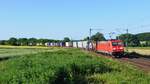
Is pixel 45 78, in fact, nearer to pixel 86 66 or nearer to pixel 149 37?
pixel 86 66

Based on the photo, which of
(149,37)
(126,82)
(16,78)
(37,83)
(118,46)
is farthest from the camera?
(149,37)

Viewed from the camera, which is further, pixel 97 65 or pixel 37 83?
pixel 97 65

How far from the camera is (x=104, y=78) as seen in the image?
75.7 ft

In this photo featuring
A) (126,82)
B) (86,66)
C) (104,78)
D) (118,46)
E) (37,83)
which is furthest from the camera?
(118,46)

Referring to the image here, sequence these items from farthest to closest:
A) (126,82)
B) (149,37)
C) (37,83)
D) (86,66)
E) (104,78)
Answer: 1. (149,37)
2. (86,66)
3. (104,78)
4. (126,82)
5. (37,83)

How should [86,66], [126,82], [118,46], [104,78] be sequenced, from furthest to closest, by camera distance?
[118,46] < [86,66] < [104,78] < [126,82]

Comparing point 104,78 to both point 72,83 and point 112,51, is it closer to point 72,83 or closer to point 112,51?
point 72,83

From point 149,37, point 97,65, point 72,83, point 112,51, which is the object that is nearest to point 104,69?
point 97,65

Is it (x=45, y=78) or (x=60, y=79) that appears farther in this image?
(x=60, y=79)

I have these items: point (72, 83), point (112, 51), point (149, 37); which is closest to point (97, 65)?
point (72, 83)

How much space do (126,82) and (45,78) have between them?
535 centimetres

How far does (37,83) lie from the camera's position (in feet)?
50.9

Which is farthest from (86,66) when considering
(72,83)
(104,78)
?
(72,83)

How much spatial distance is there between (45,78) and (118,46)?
42.4m
